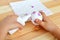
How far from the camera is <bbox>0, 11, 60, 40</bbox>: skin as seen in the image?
676mm

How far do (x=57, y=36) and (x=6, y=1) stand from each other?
1.44ft

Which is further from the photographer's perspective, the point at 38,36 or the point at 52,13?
the point at 52,13

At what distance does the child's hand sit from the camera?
0.69 metres

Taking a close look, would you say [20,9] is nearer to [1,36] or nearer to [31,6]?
[31,6]

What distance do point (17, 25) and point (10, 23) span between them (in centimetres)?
4

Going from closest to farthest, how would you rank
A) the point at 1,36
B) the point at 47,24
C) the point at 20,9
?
the point at 1,36 < the point at 47,24 < the point at 20,9

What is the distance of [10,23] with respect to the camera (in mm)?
709

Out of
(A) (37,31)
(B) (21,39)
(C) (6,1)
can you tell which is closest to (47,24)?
(A) (37,31)

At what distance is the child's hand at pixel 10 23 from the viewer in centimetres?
69

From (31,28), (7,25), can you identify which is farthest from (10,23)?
(31,28)

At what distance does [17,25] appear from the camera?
28.7 inches

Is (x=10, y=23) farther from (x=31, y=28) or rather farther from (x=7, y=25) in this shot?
(x=31, y=28)

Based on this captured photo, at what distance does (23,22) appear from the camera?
2.44 ft

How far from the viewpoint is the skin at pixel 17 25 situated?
2.22 feet
